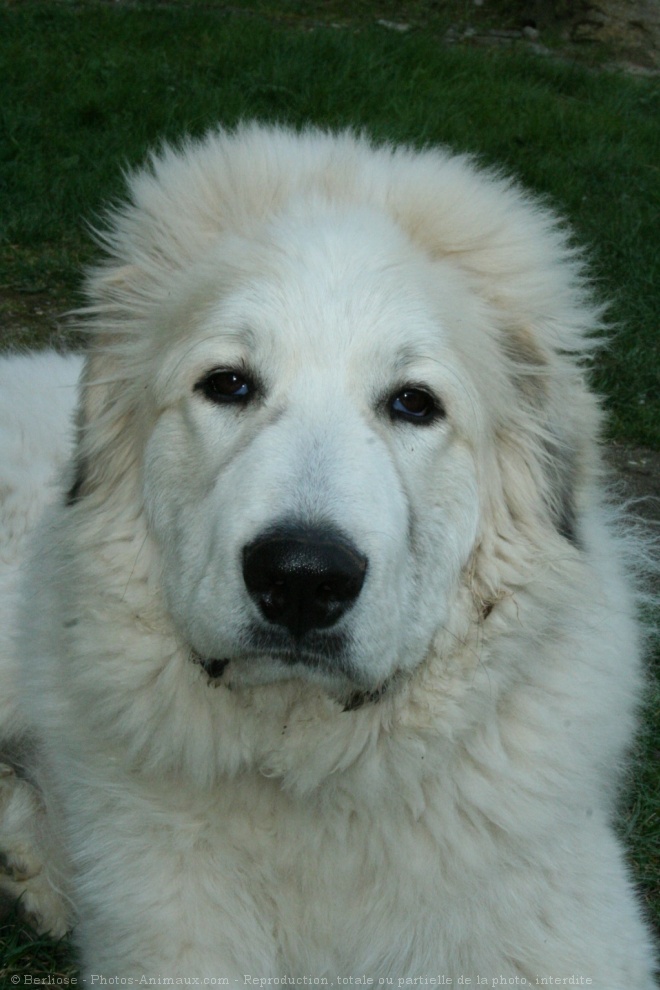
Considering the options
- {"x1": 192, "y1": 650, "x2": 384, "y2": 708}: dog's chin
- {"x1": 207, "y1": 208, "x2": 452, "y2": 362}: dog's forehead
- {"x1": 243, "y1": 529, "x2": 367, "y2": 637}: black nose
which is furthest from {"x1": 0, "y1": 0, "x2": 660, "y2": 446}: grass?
{"x1": 243, "y1": 529, "x2": 367, "y2": 637}: black nose

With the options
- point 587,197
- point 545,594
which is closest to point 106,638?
point 545,594

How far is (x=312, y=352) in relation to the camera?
2477 mm

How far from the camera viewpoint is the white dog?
8.20 feet

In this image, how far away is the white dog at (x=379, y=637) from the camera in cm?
250

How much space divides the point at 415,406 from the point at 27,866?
1.51 metres

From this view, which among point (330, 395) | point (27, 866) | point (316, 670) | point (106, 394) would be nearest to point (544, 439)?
point (330, 395)

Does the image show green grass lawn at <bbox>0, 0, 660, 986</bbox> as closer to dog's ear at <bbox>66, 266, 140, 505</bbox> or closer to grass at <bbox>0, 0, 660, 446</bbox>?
grass at <bbox>0, 0, 660, 446</bbox>

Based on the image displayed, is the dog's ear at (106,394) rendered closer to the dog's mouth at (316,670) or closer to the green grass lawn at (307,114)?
the dog's mouth at (316,670)

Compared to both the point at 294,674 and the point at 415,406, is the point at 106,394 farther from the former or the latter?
the point at 294,674

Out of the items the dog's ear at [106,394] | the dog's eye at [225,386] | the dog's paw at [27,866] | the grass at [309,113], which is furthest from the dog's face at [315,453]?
the grass at [309,113]

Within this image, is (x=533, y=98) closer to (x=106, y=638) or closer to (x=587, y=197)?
(x=587, y=197)

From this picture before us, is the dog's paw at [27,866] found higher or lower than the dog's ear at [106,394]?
lower

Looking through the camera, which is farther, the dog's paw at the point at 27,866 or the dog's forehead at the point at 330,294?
the dog's paw at the point at 27,866

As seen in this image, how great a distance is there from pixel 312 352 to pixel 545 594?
744 mm
